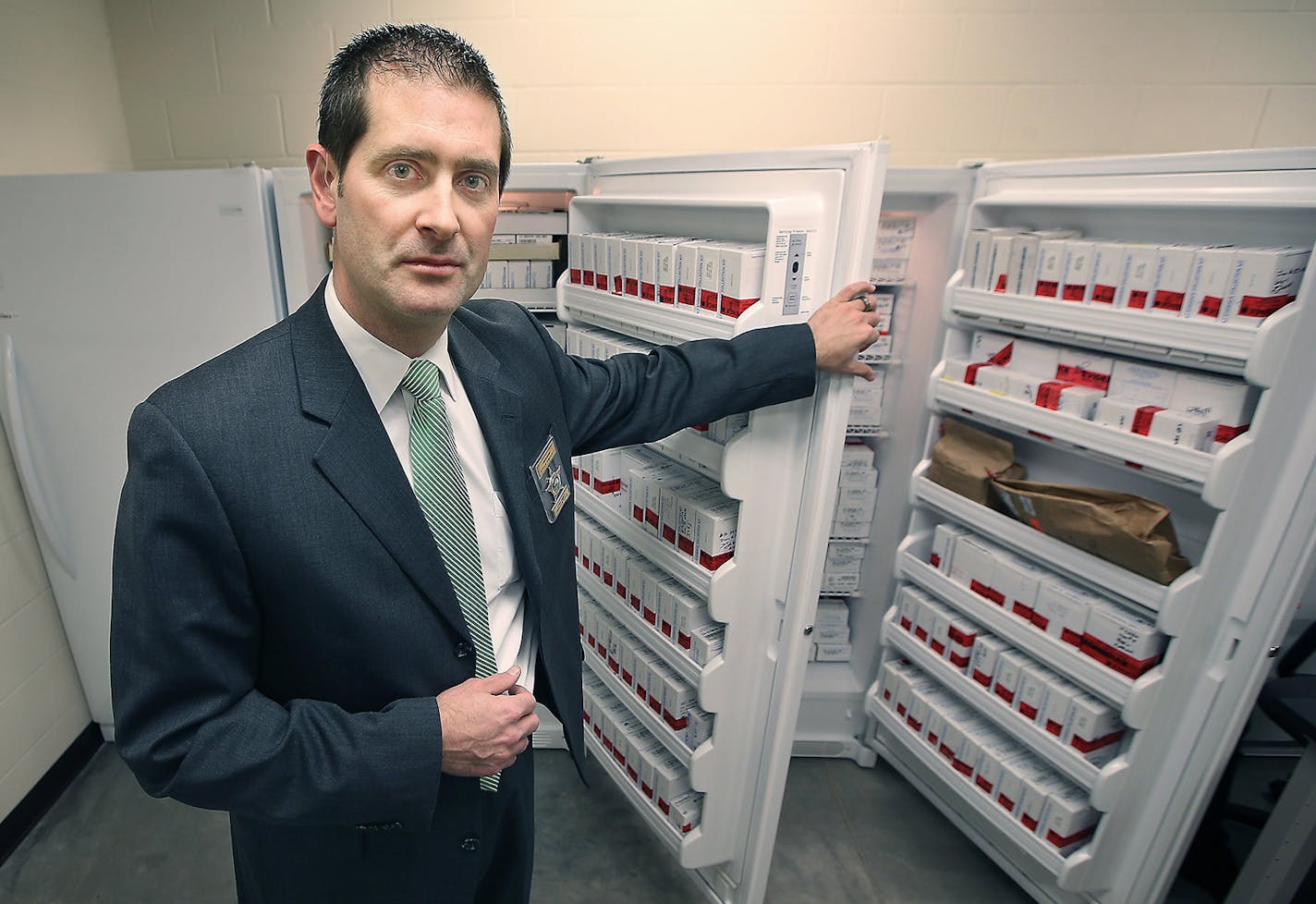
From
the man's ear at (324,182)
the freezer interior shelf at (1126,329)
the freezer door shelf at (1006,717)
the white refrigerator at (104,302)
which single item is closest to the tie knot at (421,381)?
the man's ear at (324,182)

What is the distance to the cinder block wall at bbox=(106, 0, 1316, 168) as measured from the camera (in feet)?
8.59

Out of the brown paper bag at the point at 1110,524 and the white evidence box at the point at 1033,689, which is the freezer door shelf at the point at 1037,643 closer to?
the white evidence box at the point at 1033,689

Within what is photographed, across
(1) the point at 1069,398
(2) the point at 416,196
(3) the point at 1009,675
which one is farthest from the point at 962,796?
(2) the point at 416,196

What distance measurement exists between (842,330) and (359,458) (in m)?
0.96

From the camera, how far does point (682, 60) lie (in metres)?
2.70

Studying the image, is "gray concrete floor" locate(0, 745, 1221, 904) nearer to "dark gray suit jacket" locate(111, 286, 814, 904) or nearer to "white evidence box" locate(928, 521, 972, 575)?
"white evidence box" locate(928, 521, 972, 575)

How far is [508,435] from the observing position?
1.32 metres

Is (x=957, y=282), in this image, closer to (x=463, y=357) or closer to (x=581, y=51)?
(x=463, y=357)

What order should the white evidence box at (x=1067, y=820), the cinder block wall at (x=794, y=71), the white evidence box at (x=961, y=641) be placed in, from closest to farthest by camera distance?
the white evidence box at (x=1067, y=820)
the white evidence box at (x=961, y=641)
the cinder block wall at (x=794, y=71)

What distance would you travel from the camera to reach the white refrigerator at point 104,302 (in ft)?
6.85

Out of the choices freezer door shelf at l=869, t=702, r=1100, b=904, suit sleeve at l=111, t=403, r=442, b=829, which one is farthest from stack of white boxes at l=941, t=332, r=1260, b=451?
suit sleeve at l=111, t=403, r=442, b=829

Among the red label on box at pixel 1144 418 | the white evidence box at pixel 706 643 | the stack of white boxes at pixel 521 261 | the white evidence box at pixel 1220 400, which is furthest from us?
the stack of white boxes at pixel 521 261

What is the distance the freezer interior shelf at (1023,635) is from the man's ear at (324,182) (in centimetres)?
198

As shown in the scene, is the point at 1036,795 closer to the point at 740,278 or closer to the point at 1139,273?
the point at 1139,273
